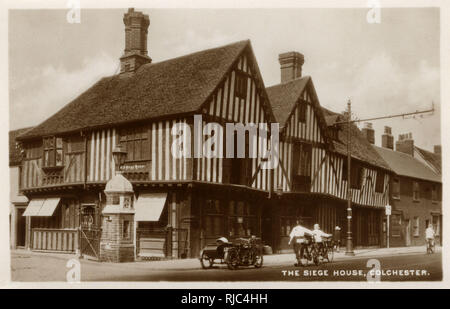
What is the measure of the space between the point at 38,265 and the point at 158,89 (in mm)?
5677

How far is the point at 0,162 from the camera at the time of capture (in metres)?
13.1

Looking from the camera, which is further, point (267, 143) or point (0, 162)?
point (267, 143)

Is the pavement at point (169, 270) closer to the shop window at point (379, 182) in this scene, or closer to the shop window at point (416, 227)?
the shop window at point (379, 182)

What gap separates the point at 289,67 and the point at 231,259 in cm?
776

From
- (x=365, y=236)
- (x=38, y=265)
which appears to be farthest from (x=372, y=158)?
(x=38, y=265)

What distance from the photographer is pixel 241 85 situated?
54.7 ft

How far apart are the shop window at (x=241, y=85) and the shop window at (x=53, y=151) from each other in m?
5.49

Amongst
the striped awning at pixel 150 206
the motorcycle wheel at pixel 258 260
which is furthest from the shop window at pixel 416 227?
the striped awning at pixel 150 206

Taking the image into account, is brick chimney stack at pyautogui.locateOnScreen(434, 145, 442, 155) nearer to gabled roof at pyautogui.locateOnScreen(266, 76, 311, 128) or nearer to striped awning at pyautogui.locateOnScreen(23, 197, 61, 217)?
gabled roof at pyautogui.locateOnScreen(266, 76, 311, 128)

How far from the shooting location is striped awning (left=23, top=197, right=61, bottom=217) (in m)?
18.2

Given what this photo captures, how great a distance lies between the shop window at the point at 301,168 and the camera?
1808cm

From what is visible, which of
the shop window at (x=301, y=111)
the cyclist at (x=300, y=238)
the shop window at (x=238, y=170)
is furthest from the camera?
the shop window at (x=301, y=111)
